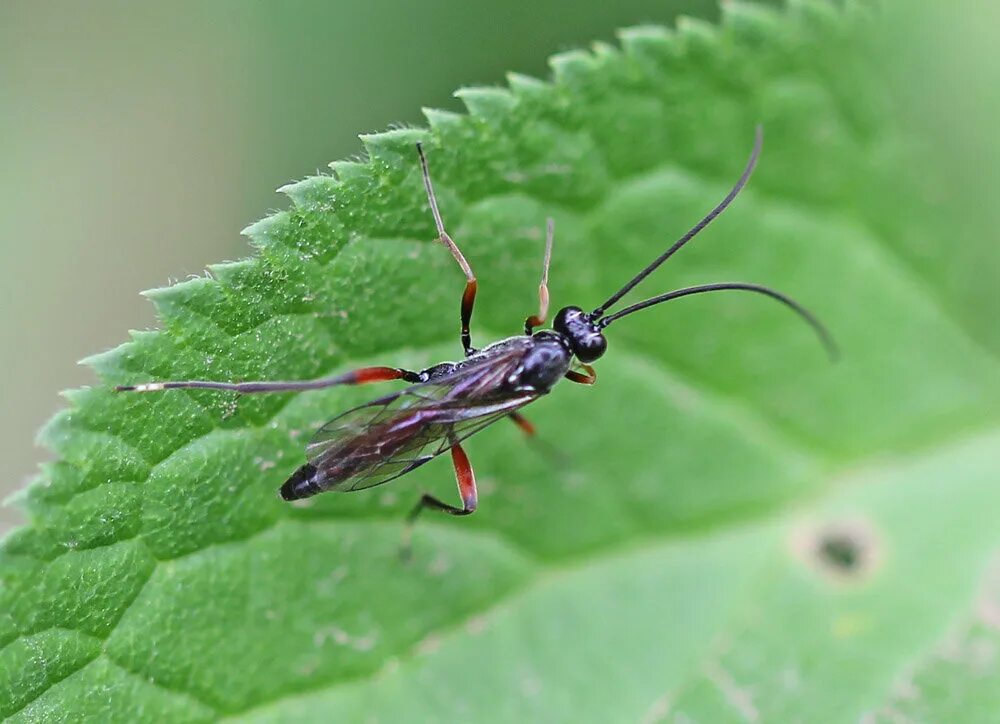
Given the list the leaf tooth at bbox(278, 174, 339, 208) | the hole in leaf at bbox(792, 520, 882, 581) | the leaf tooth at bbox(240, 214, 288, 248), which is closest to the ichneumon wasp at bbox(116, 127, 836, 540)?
the leaf tooth at bbox(278, 174, 339, 208)

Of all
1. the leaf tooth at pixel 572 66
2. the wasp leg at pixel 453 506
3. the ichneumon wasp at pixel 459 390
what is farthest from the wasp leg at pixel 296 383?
the leaf tooth at pixel 572 66

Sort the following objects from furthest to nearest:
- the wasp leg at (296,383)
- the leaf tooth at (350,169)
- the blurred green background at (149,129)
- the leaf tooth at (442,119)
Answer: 1. the blurred green background at (149,129)
2. the leaf tooth at (442,119)
3. the leaf tooth at (350,169)
4. the wasp leg at (296,383)

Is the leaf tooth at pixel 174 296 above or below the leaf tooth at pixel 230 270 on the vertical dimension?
below

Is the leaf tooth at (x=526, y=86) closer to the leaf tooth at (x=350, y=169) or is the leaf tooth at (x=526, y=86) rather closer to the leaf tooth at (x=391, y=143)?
the leaf tooth at (x=391, y=143)

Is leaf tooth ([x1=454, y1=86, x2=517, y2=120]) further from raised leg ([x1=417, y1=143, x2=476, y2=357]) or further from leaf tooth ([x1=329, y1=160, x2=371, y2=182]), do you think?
leaf tooth ([x1=329, y1=160, x2=371, y2=182])

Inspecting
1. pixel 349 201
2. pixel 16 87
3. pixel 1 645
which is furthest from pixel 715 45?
pixel 16 87

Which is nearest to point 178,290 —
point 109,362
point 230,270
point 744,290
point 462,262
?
point 230,270

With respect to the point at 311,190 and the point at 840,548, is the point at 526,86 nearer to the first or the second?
the point at 311,190
